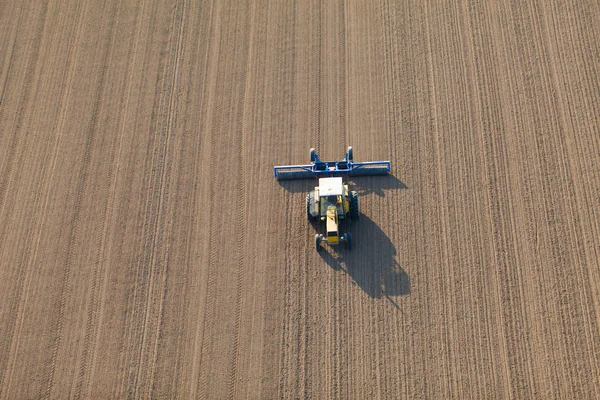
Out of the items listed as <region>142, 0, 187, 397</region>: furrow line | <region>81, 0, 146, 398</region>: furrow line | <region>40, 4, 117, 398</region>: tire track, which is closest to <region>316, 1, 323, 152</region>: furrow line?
<region>142, 0, 187, 397</region>: furrow line

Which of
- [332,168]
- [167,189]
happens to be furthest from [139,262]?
[332,168]

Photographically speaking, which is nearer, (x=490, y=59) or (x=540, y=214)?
(x=540, y=214)

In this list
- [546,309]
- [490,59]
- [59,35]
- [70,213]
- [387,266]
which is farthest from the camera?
[59,35]

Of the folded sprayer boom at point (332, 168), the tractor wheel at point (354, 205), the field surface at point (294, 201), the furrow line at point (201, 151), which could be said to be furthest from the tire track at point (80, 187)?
the tractor wheel at point (354, 205)

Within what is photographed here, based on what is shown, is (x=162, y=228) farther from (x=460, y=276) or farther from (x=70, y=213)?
(x=460, y=276)

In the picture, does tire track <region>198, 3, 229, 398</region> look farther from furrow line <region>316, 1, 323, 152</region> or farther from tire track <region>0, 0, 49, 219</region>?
tire track <region>0, 0, 49, 219</region>

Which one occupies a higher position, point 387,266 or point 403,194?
point 403,194

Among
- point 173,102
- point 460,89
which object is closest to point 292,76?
point 173,102
